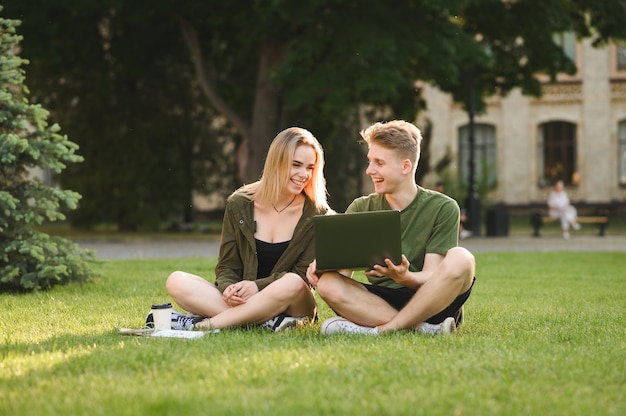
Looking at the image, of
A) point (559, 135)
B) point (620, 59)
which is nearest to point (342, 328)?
point (559, 135)

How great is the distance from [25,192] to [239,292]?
179 inches

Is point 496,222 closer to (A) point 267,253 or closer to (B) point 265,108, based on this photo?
(B) point 265,108

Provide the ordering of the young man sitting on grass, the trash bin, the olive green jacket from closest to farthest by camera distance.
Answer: the young man sitting on grass, the olive green jacket, the trash bin

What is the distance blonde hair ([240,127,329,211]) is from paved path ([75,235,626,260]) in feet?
33.1

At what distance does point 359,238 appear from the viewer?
5.48 metres

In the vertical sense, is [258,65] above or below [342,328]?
above

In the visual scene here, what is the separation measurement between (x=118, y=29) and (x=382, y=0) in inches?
327

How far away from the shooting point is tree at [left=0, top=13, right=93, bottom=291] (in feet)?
30.8

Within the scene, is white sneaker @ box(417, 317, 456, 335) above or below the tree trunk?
below

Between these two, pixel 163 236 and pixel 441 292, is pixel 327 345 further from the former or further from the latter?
pixel 163 236

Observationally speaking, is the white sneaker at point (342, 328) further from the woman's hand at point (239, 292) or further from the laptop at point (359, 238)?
the laptop at point (359, 238)

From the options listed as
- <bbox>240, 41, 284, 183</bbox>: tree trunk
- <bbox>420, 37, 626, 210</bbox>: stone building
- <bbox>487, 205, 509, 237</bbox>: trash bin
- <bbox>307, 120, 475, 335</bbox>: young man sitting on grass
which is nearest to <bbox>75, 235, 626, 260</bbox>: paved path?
<bbox>487, 205, 509, 237</bbox>: trash bin

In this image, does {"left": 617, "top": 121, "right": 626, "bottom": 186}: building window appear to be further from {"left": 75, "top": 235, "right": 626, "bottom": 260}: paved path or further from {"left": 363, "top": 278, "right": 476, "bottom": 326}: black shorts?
{"left": 363, "top": 278, "right": 476, "bottom": 326}: black shorts

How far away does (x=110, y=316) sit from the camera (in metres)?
7.46
